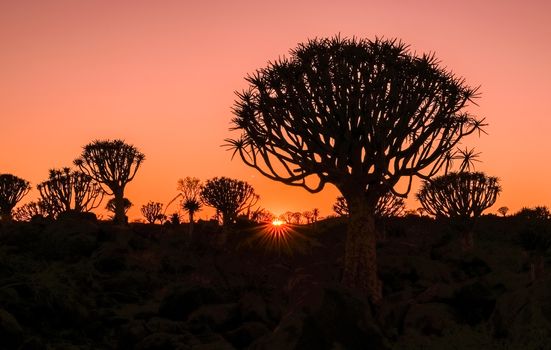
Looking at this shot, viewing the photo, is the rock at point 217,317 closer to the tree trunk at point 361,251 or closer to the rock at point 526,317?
the tree trunk at point 361,251

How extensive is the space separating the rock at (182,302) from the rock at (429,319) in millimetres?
4712

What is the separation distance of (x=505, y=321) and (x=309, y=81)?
7.65 meters

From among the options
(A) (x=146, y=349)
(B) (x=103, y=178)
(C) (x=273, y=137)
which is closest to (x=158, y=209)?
(B) (x=103, y=178)

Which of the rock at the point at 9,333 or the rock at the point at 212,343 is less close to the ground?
the rock at the point at 9,333

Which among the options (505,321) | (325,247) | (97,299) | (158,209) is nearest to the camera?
(505,321)

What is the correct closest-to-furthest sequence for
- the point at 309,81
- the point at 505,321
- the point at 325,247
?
1. the point at 505,321
2. the point at 309,81
3. the point at 325,247

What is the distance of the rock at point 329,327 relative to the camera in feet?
26.2

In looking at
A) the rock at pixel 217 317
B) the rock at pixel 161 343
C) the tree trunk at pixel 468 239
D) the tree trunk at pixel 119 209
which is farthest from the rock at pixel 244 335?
the tree trunk at pixel 119 209

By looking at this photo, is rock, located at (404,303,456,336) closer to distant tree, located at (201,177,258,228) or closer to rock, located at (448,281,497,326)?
rock, located at (448,281,497,326)

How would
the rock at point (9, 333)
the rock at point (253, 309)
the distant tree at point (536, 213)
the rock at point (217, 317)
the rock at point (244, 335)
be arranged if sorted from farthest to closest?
the distant tree at point (536, 213) → the rock at point (253, 309) → the rock at point (217, 317) → the rock at point (244, 335) → the rock at point (9, 333)

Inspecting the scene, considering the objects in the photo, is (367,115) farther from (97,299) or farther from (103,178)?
(103,178)

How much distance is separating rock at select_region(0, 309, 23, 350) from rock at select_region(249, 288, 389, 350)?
4107 millimetres

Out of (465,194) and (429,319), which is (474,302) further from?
(465,194)

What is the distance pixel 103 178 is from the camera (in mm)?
28812
